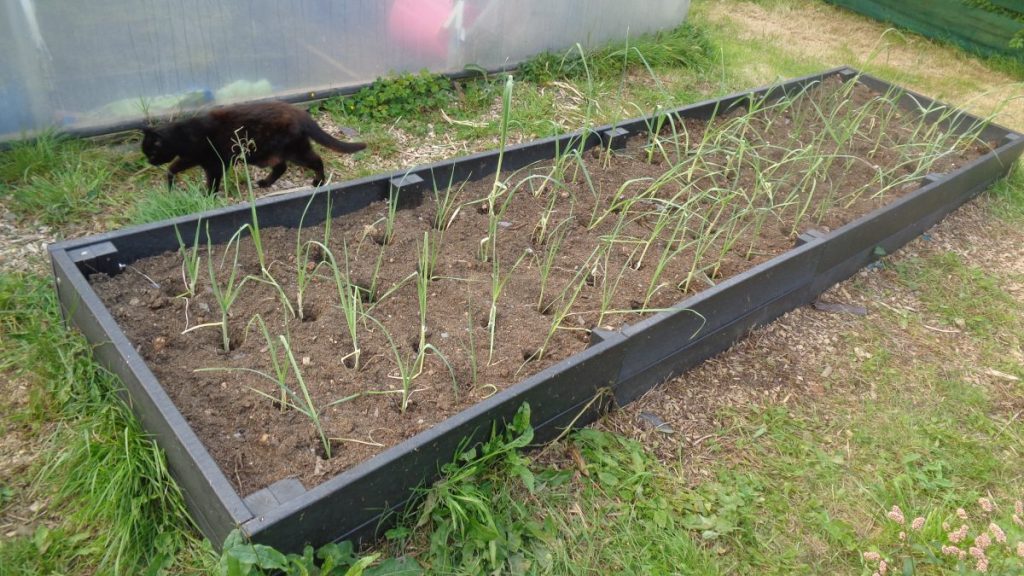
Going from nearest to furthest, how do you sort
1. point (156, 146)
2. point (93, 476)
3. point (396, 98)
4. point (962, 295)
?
point (93, 476), point (156, 146), point (962, 295), point (396, 98)

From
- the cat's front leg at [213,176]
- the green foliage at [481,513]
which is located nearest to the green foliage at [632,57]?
the cat's front leg at [213,176]

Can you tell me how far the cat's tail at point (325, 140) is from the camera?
3316 millimetres

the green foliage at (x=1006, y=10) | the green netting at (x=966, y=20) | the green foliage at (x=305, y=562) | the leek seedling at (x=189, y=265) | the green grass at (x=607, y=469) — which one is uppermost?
the green foliage at (x=1006, y=10)

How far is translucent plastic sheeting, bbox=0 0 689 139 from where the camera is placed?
333 centimetres

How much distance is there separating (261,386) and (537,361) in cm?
84

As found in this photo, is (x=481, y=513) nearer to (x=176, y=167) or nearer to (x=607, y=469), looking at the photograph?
(x=607, y=469)

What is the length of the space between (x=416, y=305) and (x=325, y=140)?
1256 mm

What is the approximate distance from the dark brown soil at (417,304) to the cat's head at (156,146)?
847 millimetres

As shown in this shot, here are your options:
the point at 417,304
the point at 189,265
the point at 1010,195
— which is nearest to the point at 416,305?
the point at 417,304

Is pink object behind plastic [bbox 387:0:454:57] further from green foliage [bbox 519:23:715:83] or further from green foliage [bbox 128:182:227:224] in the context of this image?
green foliage [bbox 128:182:227:224]

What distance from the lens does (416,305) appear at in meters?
2.52

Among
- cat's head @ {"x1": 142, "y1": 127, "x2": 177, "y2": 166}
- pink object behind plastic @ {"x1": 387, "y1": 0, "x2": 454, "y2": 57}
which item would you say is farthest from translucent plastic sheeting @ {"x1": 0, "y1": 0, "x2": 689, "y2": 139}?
cat's head @ {"x1": 142, "y1": 127, "x2": 177, "y2": 166}

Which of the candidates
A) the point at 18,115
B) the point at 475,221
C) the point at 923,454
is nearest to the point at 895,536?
the point at 923,454

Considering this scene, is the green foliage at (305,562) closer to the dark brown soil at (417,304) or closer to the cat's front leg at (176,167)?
the dark brown soil at (417,304)
